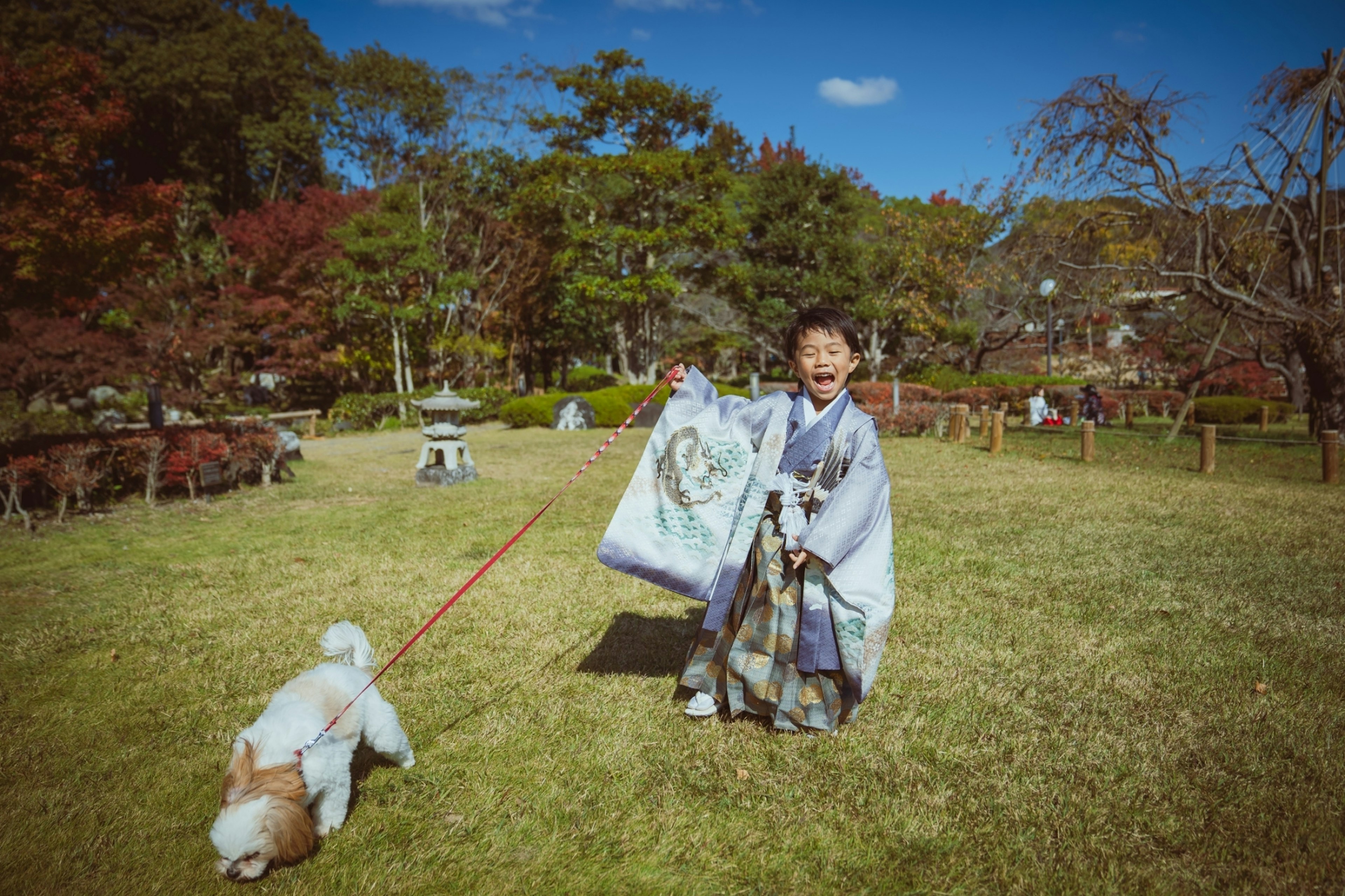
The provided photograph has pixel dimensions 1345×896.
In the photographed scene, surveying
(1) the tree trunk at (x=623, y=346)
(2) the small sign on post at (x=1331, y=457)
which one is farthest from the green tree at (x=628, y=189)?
(2) the small sign on post at (x=1331, y=457)

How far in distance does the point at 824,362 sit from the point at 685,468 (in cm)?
88

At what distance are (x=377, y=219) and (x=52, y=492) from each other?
48.6ft

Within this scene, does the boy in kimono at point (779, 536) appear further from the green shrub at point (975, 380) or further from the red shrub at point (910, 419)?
the green shrub at point (975, 380)

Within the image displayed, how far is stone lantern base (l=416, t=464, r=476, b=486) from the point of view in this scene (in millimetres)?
10945

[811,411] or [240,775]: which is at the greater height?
[811,411]

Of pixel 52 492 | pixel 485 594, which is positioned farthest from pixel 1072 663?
pixel 52 492

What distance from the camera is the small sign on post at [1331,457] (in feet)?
31.6

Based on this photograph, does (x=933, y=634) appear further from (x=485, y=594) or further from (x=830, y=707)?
(x=485, y=594)

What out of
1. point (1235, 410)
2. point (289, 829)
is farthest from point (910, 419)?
point (289, 829)

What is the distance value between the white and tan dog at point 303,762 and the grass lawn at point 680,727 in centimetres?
21

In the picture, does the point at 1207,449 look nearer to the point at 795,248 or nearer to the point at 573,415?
the point at 573,415

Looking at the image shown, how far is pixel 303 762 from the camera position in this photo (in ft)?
8.36

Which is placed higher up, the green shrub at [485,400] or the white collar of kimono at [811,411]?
the green shrub at [485,400]

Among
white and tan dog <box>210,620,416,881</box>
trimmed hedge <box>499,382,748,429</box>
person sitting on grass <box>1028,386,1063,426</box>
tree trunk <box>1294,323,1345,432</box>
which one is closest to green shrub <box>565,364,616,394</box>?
trimmed hedge <box>499,382,748,429</box>
